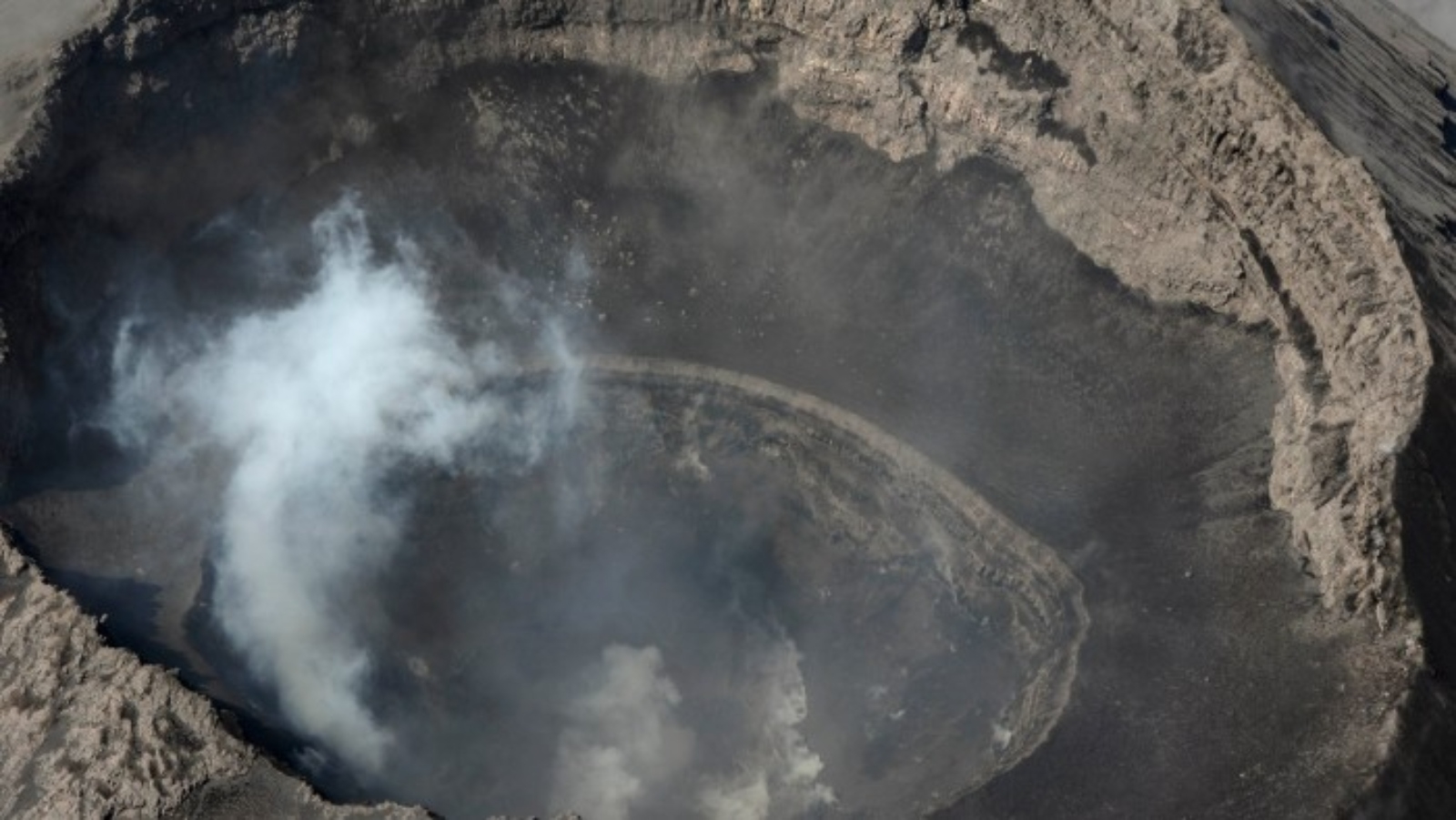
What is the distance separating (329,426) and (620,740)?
12181mm

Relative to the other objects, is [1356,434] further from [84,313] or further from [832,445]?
[84,313]

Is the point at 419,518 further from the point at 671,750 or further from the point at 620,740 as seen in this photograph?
the point at 671,750

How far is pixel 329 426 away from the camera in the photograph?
36438 millimetres

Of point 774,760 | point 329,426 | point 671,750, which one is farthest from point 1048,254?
point 329,426

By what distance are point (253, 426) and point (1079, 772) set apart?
2356 cm

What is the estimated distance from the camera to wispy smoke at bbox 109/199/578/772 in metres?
31.5

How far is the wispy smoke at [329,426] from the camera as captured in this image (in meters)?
31.5

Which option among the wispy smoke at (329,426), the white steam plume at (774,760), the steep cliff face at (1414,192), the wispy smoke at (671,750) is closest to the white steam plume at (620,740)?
the wispy smoke at (671,750)

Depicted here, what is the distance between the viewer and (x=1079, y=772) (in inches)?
1121

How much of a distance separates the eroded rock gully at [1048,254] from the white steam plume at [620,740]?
967 cm

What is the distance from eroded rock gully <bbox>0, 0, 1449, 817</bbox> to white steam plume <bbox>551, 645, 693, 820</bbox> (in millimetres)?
9666

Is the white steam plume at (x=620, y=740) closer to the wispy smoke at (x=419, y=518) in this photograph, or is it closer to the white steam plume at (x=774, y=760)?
the wispy smoke at (x=419, y=518)

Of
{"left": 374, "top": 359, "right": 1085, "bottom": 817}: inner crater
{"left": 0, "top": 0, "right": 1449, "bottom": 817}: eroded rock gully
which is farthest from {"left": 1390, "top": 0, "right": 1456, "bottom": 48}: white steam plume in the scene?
{"left": 374, "top": 359, "right": 1085, "bottom": 817}: inner crater

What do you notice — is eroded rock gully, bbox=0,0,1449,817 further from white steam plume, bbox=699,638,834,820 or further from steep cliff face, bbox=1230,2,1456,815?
white steam plume, bbox=699,638,834,820
